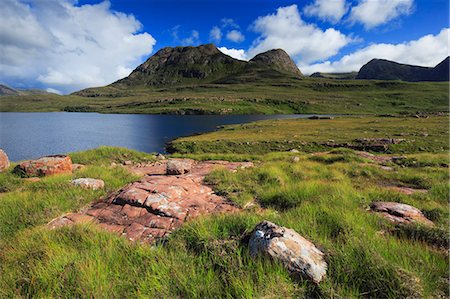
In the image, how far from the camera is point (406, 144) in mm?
33938

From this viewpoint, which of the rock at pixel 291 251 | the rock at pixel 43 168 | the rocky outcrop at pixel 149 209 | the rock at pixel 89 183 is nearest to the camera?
the rock at pixel 291 251

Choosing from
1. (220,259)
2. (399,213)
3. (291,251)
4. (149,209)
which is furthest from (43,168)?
(399,213)

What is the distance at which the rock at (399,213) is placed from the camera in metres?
5.54

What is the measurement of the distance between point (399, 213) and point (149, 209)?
6775mm

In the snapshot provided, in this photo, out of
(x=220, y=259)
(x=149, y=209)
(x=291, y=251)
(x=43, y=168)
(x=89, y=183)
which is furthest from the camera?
(x=43, y=168)

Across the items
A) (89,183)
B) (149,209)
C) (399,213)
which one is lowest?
(399,213)

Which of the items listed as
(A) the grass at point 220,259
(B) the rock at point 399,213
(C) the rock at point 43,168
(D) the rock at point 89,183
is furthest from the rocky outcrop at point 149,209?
(C) the rock at point 43,168

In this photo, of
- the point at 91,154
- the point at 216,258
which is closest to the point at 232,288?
the point at 216,258

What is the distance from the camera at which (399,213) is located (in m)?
5.96

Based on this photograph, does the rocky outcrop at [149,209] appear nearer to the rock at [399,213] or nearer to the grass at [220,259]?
the grass at [220,259]

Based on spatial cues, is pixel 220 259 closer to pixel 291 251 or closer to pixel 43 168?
pixel 291 251

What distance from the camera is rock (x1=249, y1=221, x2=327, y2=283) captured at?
328 centimetres

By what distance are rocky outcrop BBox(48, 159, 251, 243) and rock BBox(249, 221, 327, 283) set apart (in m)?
2.38

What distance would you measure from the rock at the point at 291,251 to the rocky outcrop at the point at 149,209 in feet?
7.81
